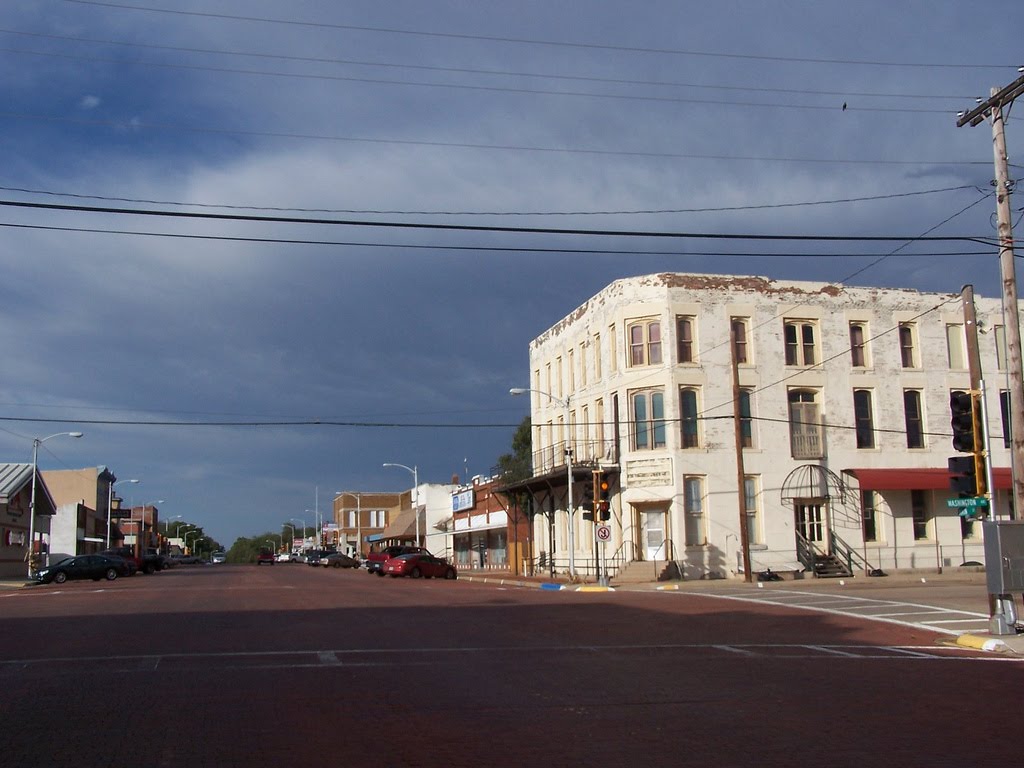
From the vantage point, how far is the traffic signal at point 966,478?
18.2 metres

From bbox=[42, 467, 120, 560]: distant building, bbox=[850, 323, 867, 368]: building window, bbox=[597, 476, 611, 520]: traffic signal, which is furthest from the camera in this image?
bbox=[42, 467, 120, 560]: distant building

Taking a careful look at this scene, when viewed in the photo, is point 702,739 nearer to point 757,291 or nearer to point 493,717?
point 493,717

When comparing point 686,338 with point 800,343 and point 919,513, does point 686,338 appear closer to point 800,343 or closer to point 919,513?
point 800,343

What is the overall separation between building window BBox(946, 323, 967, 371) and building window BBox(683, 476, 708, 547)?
44.1ft

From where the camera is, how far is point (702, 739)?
8914 millimetres

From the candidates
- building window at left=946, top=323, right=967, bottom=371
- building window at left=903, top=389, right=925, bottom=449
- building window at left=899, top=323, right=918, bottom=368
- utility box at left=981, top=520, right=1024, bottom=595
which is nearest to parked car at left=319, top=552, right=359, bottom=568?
building window at left=903, top=389, right=925, bottom=449

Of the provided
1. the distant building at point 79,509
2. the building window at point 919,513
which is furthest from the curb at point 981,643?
the distant building at point 79,509

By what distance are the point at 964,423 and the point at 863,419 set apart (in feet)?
83.3

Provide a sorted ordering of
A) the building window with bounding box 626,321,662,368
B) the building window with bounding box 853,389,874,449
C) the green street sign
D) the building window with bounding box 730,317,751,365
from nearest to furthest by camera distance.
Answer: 1. the green street sign
2. the building window with bounding box 626,321,662,368
3. the building window with bounding box 730,317,751,365
4. the building window with bounding box 853,389,874,449

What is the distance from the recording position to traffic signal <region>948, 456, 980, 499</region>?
59.6ft

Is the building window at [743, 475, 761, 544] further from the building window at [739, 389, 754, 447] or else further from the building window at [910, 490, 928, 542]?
the building window at [910, 490, 928, 542]

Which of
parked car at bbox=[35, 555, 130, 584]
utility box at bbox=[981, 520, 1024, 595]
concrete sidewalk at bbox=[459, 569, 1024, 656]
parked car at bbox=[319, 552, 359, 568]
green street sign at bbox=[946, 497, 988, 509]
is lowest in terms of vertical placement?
parked car at bbox=[319, 552, 359, 568]

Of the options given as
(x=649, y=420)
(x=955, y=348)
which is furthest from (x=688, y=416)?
(x=955, y=348)

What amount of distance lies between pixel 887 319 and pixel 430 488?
48.9 metres
